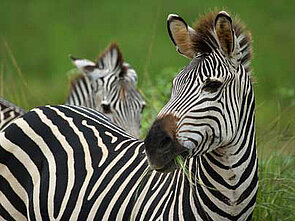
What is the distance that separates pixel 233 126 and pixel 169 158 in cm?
42

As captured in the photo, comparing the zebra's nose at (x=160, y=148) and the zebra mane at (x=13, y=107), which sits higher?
the zebra mane at (x=13, y=107)

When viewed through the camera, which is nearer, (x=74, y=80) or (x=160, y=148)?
(x=160, y=148)

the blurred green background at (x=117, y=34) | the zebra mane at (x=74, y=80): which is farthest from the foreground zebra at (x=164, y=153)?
the blurred green background at (x=117, y=34)

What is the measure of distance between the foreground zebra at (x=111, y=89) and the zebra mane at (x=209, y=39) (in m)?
3.33

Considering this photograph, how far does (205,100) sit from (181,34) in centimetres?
51

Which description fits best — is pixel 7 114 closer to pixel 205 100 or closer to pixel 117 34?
pixel 205 100

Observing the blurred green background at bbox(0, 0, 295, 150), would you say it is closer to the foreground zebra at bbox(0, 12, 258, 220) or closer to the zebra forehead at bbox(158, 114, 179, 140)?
the foreground zebra at bbox(0, 12, 258, 220)

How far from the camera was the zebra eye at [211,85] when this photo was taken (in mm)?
4934

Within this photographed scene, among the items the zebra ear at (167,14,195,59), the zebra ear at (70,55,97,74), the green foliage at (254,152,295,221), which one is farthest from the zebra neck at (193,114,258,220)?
the zebra ear at (70,55,97,74)

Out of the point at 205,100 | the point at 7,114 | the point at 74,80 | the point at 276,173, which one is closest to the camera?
the point at 205,100

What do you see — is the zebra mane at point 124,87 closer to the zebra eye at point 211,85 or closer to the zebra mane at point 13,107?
the zebra mane at point 13,107

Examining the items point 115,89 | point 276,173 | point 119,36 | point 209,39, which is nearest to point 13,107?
point 115,89

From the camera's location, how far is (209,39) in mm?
5055

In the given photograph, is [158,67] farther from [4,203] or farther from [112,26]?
[4,203]
